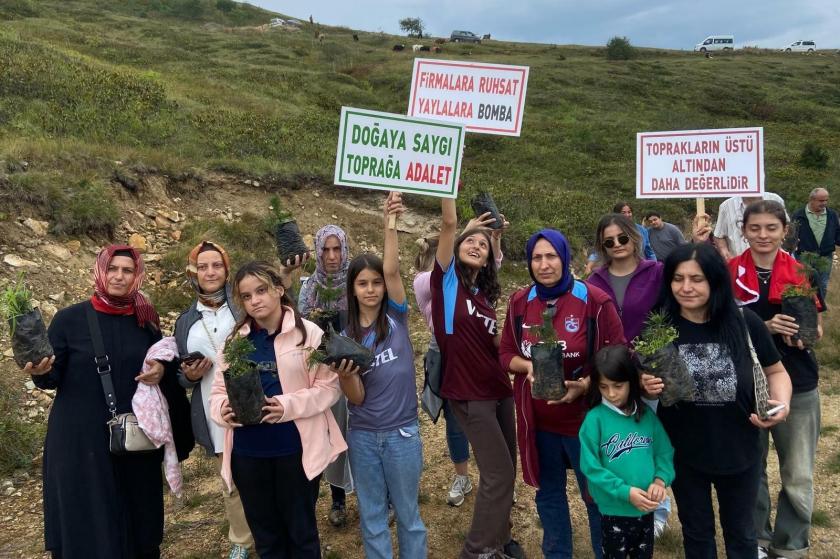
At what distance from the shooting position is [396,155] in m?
3.60

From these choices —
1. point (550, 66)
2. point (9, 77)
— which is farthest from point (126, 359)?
point (550, 66)

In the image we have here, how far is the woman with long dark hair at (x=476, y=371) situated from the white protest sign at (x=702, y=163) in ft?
6.37

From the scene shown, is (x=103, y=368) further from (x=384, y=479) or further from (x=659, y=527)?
(x=659, y=527)

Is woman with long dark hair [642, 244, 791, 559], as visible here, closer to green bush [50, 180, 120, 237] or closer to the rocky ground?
the rocky ground

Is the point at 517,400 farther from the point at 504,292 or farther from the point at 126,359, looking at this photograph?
the point at 504,292

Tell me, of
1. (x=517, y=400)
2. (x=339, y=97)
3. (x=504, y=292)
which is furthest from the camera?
(x=339, y=97)

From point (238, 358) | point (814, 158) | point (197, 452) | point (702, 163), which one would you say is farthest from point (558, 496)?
point (814, 158)

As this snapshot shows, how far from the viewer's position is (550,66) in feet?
126

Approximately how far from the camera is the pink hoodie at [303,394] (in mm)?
2777

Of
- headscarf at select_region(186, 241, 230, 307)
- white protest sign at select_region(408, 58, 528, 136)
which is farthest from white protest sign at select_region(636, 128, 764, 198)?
headscarf at select_region(186, 241, 230, 307)

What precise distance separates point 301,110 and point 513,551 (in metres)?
18.2

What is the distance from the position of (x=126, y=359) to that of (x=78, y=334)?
274mm

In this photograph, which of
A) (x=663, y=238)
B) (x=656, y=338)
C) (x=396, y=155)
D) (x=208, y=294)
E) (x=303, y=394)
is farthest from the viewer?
(x=663, y=238)

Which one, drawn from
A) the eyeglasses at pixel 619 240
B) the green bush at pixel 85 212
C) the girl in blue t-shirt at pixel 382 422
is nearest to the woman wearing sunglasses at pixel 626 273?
the eyeglasses at pixel 619 240
